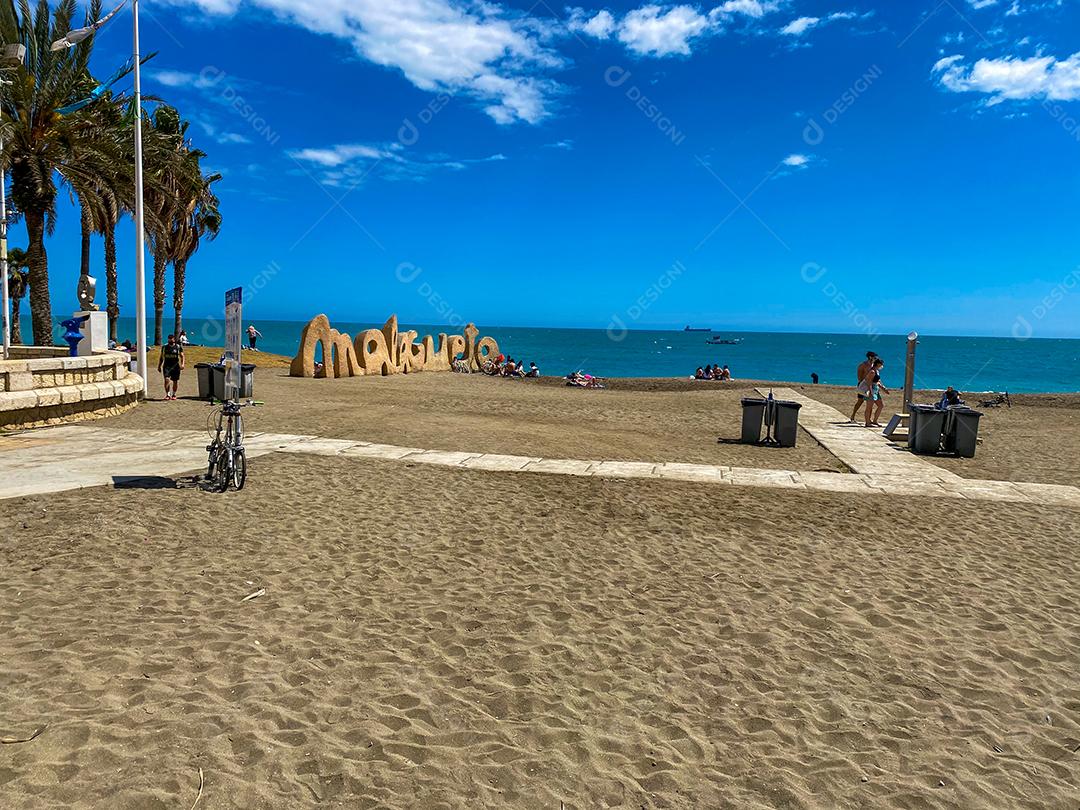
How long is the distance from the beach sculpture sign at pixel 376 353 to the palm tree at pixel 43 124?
866 centimetres

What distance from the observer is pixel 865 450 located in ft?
44.8

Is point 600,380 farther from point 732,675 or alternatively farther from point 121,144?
point 732,675

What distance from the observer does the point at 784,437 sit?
1400 cm

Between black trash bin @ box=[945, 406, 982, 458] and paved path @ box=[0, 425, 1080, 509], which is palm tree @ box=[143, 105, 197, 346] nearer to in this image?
paved path @ box=[0, 425, 1080, 509]

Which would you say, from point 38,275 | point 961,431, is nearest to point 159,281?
point 38,275

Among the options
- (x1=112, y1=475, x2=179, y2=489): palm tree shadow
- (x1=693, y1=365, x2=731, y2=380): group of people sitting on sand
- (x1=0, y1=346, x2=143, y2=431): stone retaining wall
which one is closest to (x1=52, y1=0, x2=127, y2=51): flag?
(x1=0, y1=346, x2=143, y2=431): stone retaining wall

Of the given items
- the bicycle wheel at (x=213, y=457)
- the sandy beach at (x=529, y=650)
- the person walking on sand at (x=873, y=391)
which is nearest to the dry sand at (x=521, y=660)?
the sandy beach at (x=529, y=650)

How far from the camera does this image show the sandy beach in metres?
3.38

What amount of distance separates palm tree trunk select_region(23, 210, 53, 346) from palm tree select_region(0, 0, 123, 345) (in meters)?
0.02

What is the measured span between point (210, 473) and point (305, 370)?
62.2 ft

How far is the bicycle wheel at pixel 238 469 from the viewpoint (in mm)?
8406

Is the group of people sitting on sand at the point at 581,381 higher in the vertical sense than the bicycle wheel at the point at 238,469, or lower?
higher

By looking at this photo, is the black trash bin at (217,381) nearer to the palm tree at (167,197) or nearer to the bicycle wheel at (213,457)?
the bicycle wheel at (213,457)

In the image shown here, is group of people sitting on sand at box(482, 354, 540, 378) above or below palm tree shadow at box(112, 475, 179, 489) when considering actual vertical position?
above
